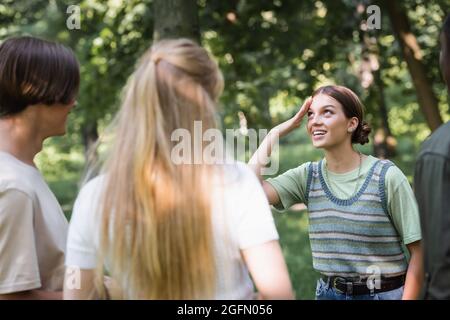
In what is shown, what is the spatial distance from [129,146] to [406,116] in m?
26.0

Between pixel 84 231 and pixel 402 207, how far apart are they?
1.36m

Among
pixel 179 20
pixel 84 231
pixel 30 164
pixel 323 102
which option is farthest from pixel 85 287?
pixel 179 20

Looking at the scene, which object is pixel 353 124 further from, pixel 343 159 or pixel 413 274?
pixel 413 274

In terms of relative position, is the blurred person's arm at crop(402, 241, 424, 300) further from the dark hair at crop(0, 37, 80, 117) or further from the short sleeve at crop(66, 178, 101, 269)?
the dark hair at crop(0, 37, 80, 117)

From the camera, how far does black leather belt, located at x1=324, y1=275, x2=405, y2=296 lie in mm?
2496

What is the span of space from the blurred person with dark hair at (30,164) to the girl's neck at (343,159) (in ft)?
3.97

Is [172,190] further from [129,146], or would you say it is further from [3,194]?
[3,194]

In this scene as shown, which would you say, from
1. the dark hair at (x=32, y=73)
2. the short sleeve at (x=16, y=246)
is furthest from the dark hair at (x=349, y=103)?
the short sleeve at (x=16, y=246)

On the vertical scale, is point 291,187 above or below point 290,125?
below

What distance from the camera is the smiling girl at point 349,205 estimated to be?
2500mm

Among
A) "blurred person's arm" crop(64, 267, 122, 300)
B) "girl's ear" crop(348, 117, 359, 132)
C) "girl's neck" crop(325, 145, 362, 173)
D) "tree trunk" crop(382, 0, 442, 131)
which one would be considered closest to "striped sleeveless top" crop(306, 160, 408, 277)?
"girl's neck" crop(325, 145, 362, 173)

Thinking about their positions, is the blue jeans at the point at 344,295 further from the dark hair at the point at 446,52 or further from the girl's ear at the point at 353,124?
the dark hair at the point at 446,52

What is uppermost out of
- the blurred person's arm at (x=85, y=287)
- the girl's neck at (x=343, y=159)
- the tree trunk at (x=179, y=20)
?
the tree trunk at (x=179, y=20)

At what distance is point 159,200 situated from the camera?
1703 mm
